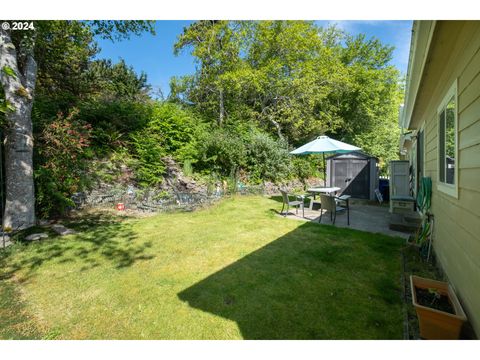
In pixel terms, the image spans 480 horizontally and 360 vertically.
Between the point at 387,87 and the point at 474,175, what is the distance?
24.3 meters

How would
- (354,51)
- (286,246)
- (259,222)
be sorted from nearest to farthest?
(286,246) < (259,222) < (354,51)

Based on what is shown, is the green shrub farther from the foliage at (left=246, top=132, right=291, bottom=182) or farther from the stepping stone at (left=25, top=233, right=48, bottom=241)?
the stepping stone at (left=25, top=233, right=48, bottom=241)

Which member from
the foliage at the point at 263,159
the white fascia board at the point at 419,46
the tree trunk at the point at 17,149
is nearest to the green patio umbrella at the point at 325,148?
the foliage at the point at 263,159

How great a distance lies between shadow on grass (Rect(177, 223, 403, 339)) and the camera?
2238 millimetres

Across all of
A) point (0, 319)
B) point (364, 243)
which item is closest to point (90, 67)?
point (0, 319)

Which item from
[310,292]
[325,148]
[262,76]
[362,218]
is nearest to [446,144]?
[310,292]

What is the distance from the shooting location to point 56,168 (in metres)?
5.97

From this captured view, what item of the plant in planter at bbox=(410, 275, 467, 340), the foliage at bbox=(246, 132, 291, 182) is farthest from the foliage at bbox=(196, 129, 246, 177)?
the plant in planter at bbox=(410, 275, 467, 340)

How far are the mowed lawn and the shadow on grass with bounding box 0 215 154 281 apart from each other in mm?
18

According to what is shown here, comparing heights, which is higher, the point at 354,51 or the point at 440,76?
the point at 354,51

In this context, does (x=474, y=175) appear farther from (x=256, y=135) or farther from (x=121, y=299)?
(x=256, y=135)

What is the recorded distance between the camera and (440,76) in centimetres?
328

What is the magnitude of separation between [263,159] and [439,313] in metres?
9.57

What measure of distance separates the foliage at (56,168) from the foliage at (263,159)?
22.1 feet
